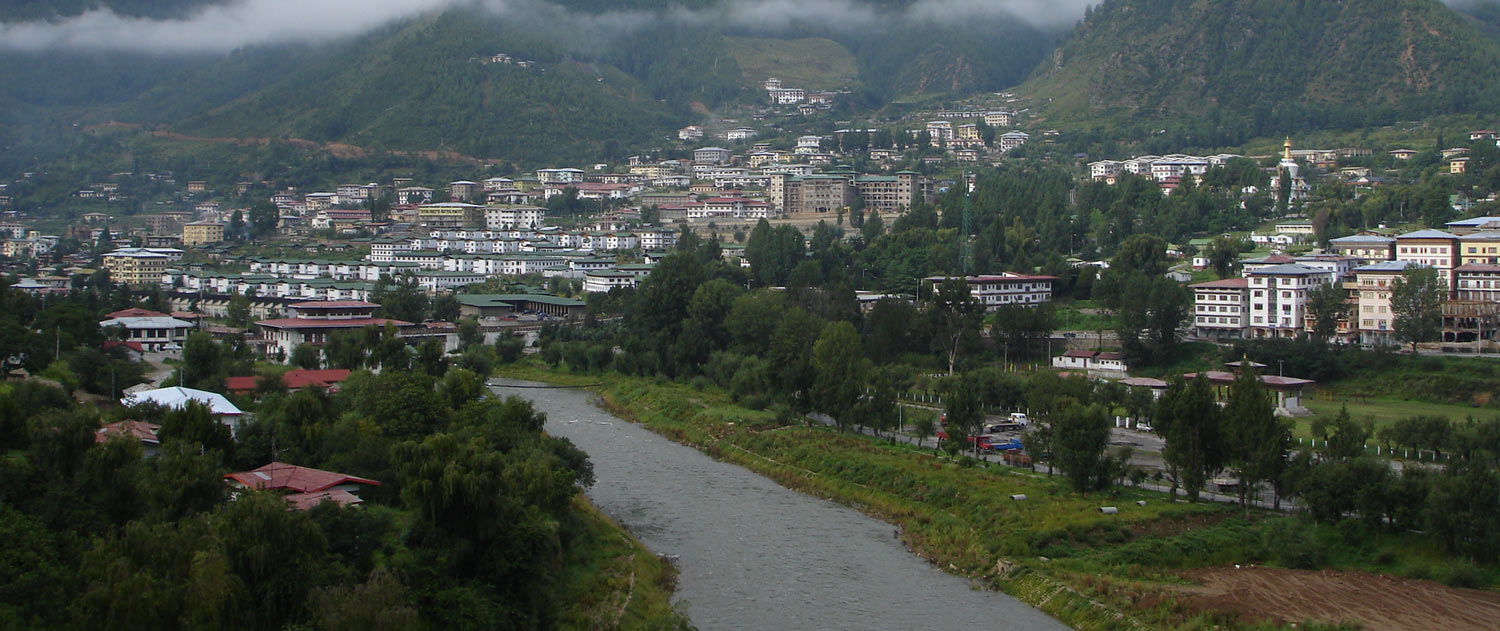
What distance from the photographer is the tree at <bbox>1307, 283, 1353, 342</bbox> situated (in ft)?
96.3

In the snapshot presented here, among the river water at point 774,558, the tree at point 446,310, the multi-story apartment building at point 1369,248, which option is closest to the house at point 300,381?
the river water at point 774,558

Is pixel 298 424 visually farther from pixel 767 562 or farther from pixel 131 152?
pixel 131 152

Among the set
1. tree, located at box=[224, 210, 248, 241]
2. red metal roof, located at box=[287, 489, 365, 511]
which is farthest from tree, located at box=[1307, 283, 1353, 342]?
tree, located at box=[224, 210, 248, 241]

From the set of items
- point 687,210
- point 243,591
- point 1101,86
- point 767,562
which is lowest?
point 767,562

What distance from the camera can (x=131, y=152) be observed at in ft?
255

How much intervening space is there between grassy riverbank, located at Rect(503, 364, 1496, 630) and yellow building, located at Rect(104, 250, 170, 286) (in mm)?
35306

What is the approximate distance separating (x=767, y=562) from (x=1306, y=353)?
1582 centimetres

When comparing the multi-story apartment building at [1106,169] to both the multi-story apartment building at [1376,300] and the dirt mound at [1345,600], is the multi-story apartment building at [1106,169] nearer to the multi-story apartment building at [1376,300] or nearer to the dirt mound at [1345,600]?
the multi-story apartment building at [1376,300]

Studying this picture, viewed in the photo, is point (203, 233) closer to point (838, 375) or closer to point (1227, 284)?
point (838, 375)

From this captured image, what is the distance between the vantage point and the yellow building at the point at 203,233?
59.8 metres

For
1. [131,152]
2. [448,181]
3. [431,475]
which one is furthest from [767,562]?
[131,152]

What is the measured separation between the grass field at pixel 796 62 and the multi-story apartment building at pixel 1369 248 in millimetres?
61997

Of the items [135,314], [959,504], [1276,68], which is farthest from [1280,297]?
[1276,68]

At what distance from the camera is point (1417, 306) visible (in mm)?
28688
